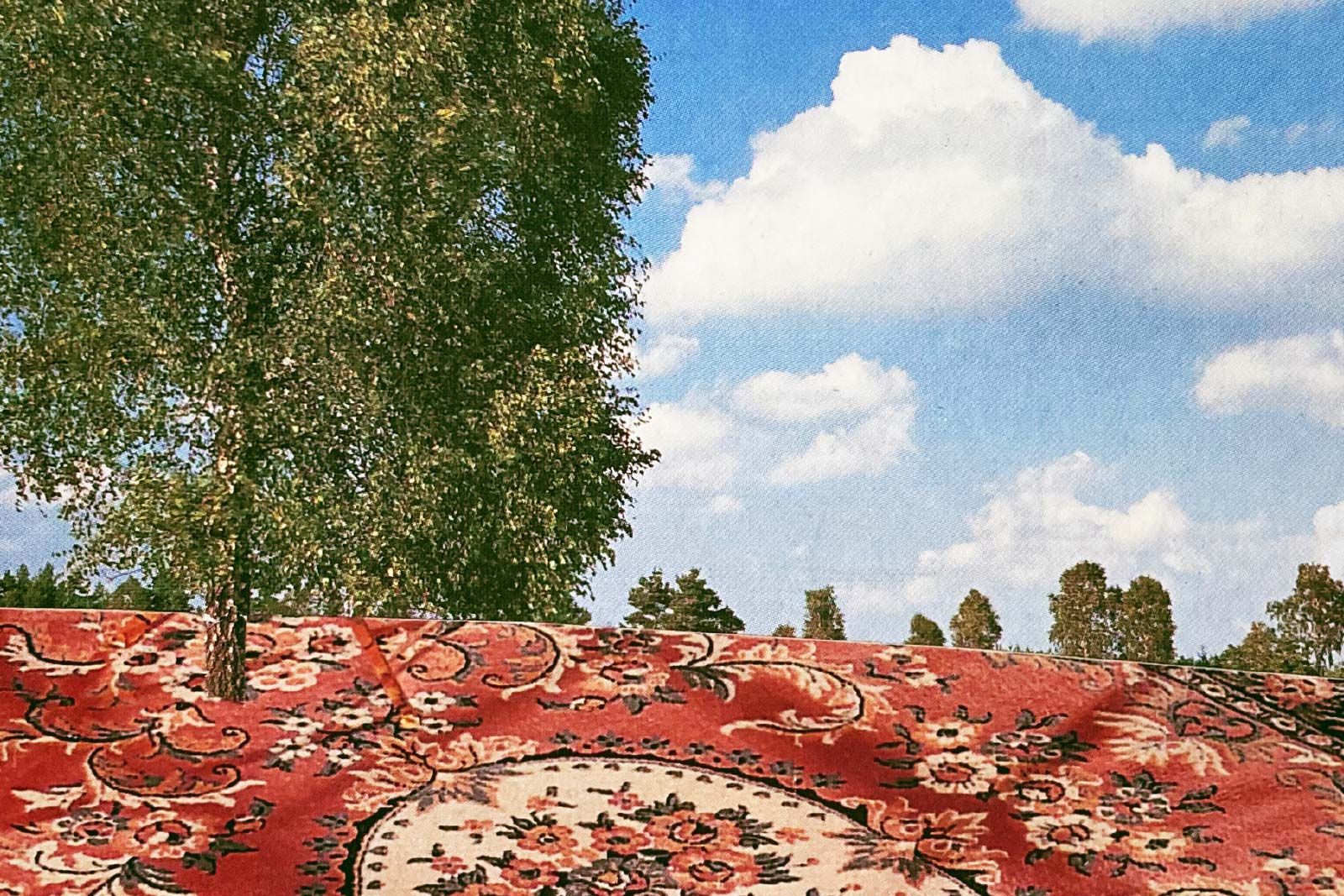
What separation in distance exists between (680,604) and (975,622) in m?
3.88

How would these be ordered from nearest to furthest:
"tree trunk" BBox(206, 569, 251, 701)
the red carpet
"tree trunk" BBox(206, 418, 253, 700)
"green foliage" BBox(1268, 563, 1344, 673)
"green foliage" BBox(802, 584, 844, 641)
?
1. the red carpet
2. "tree trunk" BBox(206, 569, 251, 701)
3. "tree trunk" BBox(206, 418, 253, 700)
4. "green foliage" BBox(1268, 563, 1344, 673)
5. "green foliage" BBox(802, 584, 844, 641)

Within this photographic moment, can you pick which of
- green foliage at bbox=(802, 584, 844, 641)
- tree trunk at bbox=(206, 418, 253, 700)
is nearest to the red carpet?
tree trunk at bbox=(206, 418, 253, 700)

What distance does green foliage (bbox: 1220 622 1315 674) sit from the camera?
11.4 m

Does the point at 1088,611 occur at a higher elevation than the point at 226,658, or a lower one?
higher

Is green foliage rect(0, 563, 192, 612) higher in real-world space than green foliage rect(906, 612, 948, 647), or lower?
lower

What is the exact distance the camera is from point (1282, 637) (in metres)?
11.5

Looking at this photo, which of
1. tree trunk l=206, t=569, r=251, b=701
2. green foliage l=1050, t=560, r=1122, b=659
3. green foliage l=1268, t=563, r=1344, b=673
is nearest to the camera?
tree trunk l=206, t=569, r=251, b=701

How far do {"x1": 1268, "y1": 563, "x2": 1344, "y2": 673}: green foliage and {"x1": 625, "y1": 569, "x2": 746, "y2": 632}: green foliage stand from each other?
5.17 m

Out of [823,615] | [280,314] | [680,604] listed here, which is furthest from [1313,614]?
[280,314]

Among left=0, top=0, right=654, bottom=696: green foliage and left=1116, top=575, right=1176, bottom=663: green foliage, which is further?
left=1116, top=575, right=1176, bottom=663: green foliage

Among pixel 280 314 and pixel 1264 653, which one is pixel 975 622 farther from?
pixel 280 314

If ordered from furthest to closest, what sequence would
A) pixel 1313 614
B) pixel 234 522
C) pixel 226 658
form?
1. pixel 1313 614
2. pixel 234 522
3. pixel 226 658

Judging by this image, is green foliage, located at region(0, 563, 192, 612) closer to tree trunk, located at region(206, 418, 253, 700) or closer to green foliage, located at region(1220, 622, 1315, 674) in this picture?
tree trunk, located at region(206, 418, 253, 700)

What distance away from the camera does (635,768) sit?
1674mm
